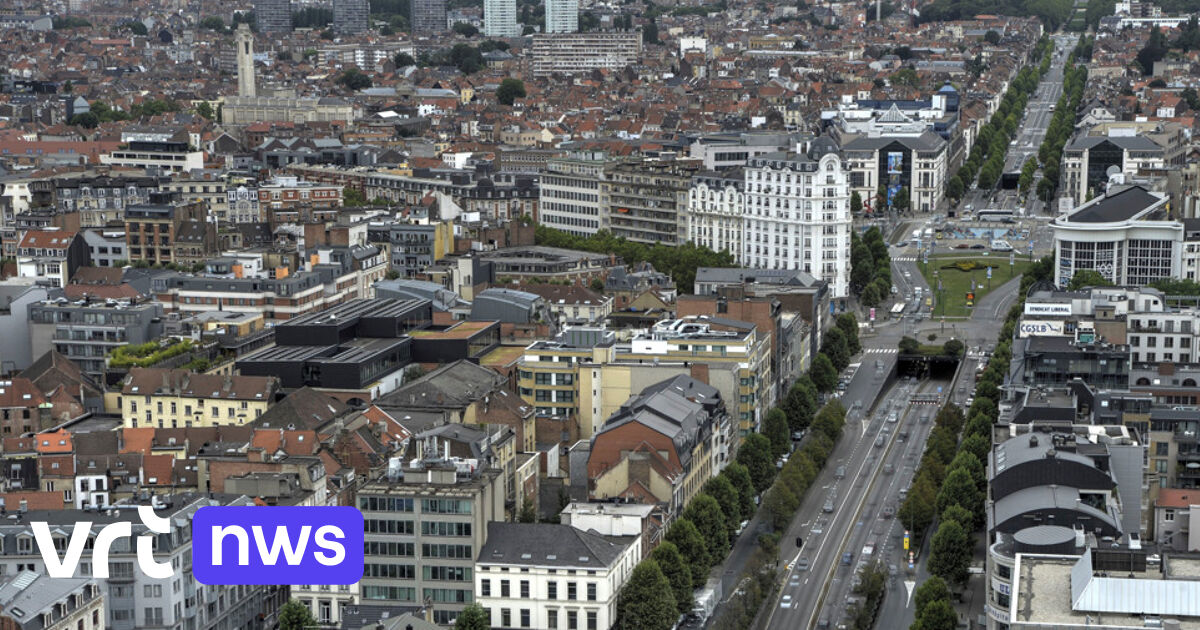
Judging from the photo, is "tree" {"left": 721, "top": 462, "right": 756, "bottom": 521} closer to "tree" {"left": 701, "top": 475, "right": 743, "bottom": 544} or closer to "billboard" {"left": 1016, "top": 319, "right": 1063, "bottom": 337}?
"tree" {"left": 701, "top": 475, "right": 743, "bottom": 544}

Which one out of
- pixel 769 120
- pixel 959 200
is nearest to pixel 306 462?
pixel 959 200

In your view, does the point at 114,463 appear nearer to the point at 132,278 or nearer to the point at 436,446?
the point at 436,446

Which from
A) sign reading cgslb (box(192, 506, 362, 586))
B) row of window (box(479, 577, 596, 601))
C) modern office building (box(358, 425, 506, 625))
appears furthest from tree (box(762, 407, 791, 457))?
sign reading cgslb (box(192, 506, 362, 586))

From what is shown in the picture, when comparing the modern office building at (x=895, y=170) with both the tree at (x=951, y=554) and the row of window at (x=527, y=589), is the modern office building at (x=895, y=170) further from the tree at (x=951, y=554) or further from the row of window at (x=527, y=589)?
the row of window at (x=527, y=589)

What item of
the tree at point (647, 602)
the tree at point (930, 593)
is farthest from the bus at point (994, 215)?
the tree at point (647, 602)

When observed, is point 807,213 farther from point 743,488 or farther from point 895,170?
point 743,488

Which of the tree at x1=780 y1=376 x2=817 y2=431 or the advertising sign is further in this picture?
the advertising sign
